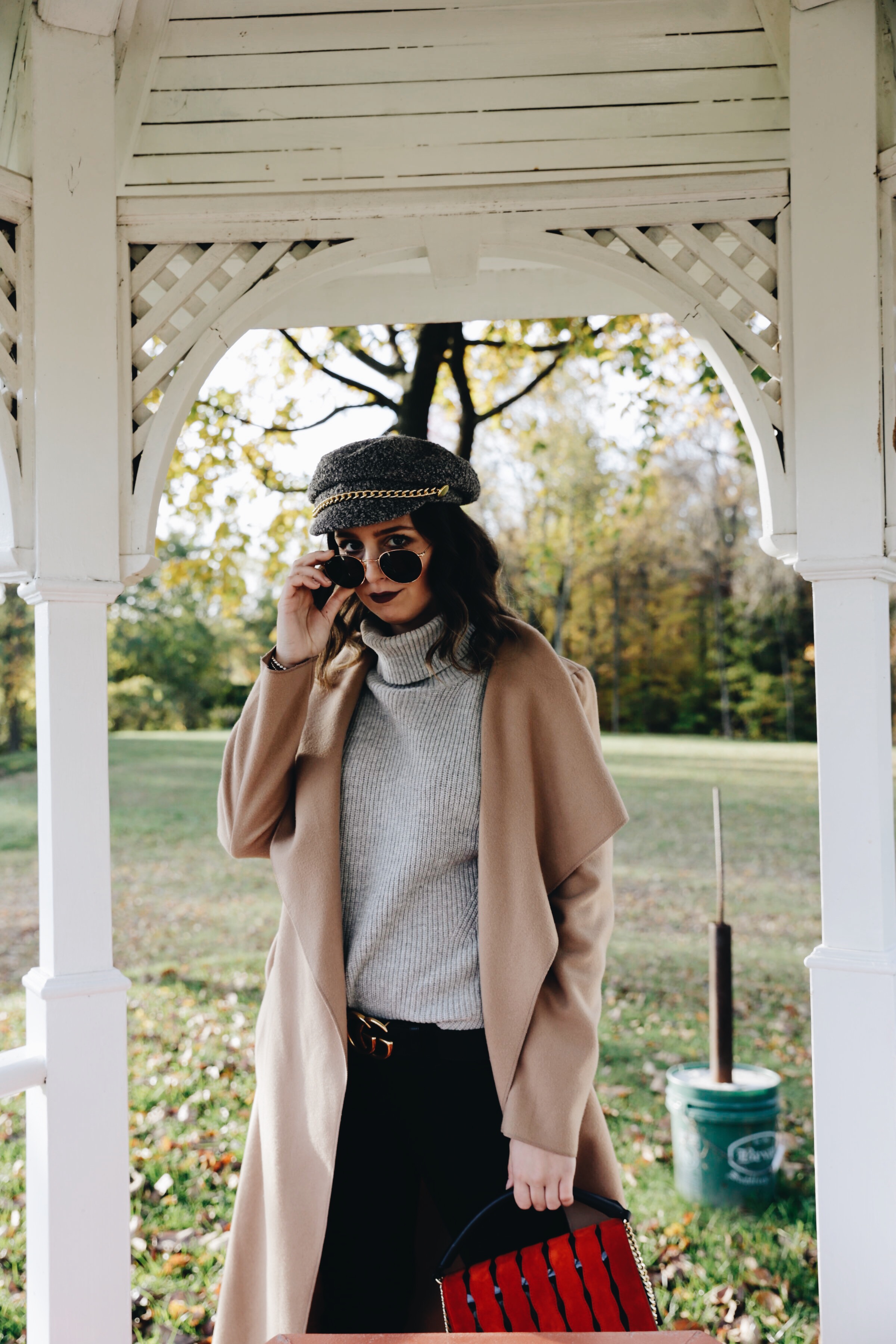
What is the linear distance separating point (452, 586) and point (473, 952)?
647 mm

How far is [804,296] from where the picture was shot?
6.90 ft

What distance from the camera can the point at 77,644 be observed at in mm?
2133

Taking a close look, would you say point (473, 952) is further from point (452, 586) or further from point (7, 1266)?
point (7, 1266)

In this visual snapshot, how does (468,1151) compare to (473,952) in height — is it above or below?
below

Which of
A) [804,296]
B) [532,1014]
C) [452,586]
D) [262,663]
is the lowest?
[532,1014]

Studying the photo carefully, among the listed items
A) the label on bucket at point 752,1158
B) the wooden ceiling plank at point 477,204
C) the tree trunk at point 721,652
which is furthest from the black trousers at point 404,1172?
the tree trunk at point 721,652

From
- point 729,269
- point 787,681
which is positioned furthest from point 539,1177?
point 787,681

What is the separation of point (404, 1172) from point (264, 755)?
2.45 feet

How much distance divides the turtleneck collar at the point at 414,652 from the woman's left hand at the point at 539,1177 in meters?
0.78

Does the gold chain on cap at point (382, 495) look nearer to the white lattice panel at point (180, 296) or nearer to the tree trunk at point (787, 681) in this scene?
the white lattice panel at point (180, 296)

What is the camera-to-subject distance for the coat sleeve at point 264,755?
1856 millimetres

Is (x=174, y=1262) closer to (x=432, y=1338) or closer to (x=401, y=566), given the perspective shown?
(x=432, y=1338)

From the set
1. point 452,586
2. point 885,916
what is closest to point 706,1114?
point 885,916

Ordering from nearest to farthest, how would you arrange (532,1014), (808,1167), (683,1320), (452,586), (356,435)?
1. (532,1014)
2. (452,586)
3. (683,1320)
4. (808,1167)
5. (356,435)
